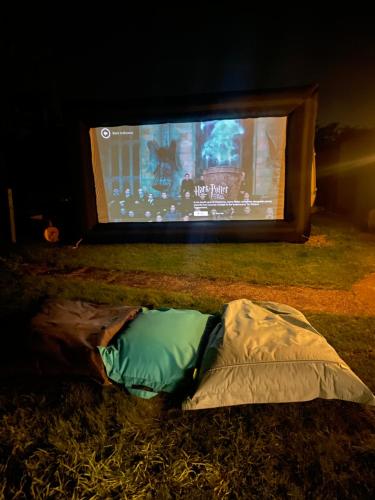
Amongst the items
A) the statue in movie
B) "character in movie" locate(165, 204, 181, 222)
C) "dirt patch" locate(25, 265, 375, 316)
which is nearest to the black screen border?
"character in movie" locate(165, 204, 181, 222)

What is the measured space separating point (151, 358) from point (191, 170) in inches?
178

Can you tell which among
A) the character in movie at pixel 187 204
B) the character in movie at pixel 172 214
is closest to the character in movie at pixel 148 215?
the character in movie at pixel 172 214

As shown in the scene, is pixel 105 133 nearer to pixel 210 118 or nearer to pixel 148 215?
pixel 148 215

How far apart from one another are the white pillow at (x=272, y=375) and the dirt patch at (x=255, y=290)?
64.3 inches

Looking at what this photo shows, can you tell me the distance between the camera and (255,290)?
4.05 metres

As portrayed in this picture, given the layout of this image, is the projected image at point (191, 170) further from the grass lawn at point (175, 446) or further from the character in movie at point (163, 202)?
the grass lawn at point (175, 446)

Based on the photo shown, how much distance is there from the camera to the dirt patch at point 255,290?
140 inches

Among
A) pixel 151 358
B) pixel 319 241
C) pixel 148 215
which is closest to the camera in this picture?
pixel 151 358

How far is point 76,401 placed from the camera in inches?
78.1

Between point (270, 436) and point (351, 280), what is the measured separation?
3.11 meters

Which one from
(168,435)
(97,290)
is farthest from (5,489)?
(97,290)

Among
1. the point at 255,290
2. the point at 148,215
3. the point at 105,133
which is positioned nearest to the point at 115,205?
the point at 148,215

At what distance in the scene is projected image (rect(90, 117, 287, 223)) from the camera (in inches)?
229

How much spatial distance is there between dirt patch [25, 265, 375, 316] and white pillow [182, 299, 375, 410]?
1.63 meters
